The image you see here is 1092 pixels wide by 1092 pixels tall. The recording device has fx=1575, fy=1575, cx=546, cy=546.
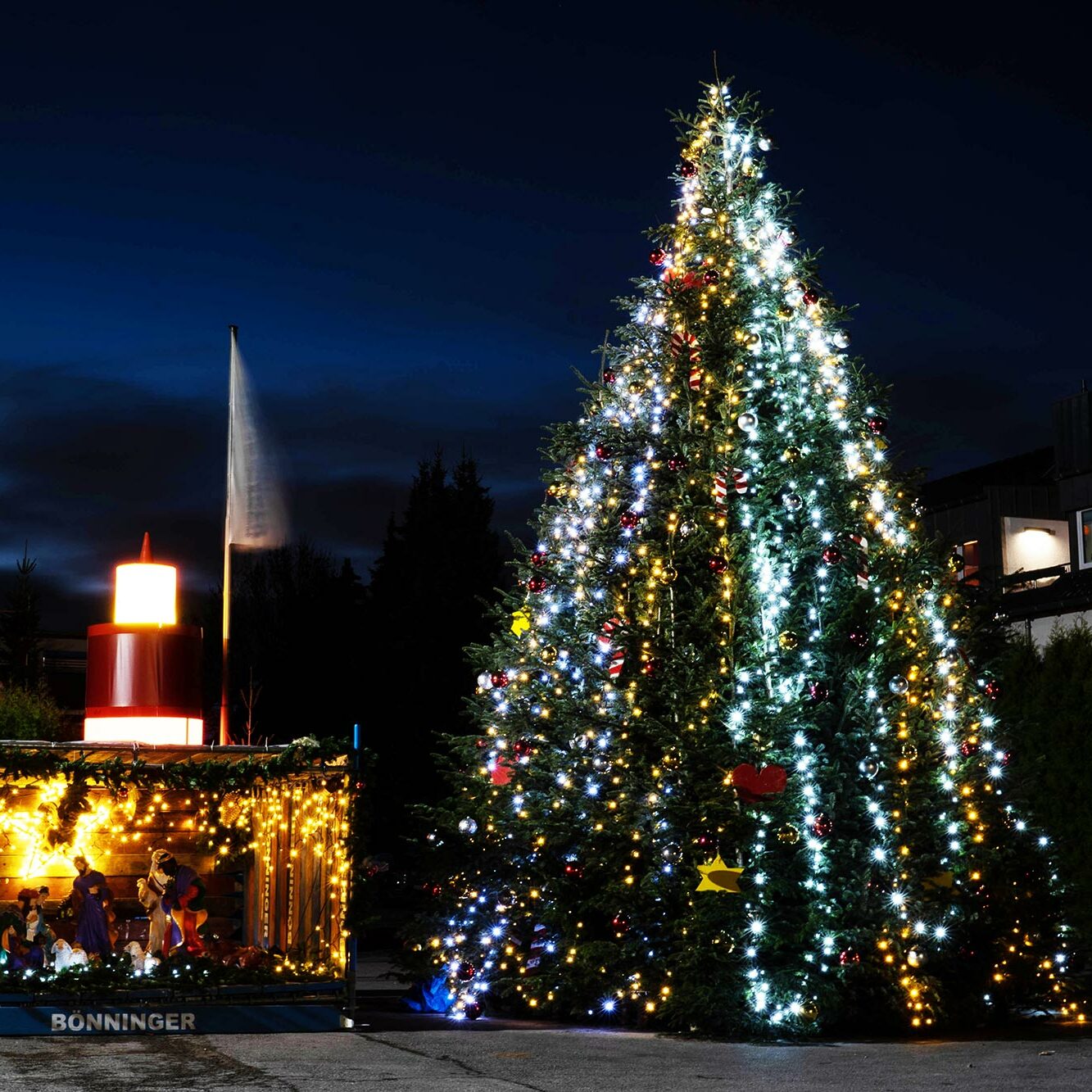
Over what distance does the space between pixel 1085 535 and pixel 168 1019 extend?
861 inches

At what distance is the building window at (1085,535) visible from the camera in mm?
29328

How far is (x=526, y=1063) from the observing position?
34.3ft

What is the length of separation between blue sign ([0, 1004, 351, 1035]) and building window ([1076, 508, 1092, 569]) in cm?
2066

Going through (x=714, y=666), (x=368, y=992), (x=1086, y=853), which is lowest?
(x=368, y=992)

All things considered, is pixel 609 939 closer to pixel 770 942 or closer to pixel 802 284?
pixel 770 942

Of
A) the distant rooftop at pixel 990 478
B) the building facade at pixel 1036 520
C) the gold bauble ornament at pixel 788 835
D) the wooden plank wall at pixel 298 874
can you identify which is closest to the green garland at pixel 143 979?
the wooden plank wall at pixel 298 874

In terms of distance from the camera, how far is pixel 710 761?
40.1 ft

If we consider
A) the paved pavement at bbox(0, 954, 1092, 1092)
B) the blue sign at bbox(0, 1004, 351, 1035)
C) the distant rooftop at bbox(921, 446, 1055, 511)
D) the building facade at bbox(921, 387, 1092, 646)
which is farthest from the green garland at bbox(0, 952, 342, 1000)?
the distant rooftop at bbox(921, 446, 1055, 511)

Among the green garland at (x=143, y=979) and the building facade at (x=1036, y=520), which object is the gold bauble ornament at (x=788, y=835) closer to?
the green garland at (x=143, y=979)

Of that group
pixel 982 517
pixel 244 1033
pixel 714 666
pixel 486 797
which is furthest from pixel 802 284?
pixel 982 517

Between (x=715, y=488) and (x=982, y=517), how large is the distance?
23515 mm

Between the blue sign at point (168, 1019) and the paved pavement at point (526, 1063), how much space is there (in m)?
0.26

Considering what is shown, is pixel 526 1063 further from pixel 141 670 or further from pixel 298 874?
pixel 141 670

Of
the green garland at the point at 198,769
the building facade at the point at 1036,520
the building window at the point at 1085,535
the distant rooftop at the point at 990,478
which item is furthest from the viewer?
the distant rooftop at the point at 990,478
